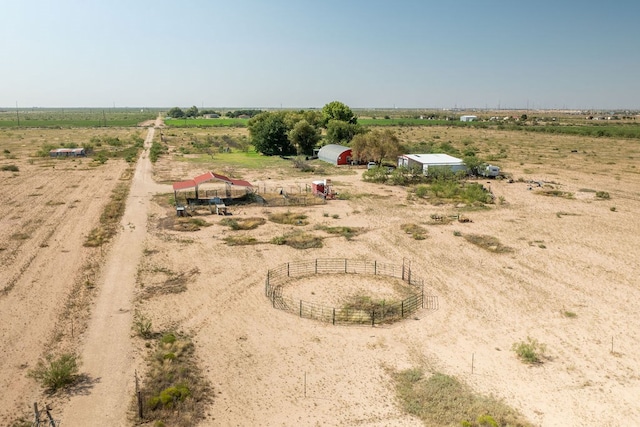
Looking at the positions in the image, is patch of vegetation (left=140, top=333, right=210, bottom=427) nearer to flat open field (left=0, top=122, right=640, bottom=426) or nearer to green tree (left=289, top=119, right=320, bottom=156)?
flat open field (left=0, top=122, right=640, bottom=426)

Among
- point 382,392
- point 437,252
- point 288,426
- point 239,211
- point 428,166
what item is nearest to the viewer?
point 288,426

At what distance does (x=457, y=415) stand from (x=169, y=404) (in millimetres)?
9196

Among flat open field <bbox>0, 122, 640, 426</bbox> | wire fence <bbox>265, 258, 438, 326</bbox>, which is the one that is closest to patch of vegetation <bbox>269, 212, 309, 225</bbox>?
flat open field <bbox>0, 122, 640, 426</bbox>

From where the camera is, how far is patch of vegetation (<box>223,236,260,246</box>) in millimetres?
31806

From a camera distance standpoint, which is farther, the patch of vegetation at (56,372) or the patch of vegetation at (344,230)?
the patch of vegetation at (344,230)

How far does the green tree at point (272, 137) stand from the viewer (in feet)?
261

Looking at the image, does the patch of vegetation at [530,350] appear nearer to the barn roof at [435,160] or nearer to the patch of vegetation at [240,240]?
the patch of vegetation at [240,240]

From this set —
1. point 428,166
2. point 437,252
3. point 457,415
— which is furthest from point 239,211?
point 457,415

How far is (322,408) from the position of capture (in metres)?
15.1

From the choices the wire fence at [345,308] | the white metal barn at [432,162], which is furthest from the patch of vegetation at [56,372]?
the white metal barn at [432,162]

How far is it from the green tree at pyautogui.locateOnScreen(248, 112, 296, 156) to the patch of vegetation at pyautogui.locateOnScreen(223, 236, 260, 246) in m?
48.7

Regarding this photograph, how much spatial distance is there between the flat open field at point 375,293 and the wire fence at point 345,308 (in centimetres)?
59

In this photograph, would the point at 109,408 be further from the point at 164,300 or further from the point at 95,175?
the point at 95,175

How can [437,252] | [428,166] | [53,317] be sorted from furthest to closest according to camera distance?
[428,166], [437,252], [53,317]
